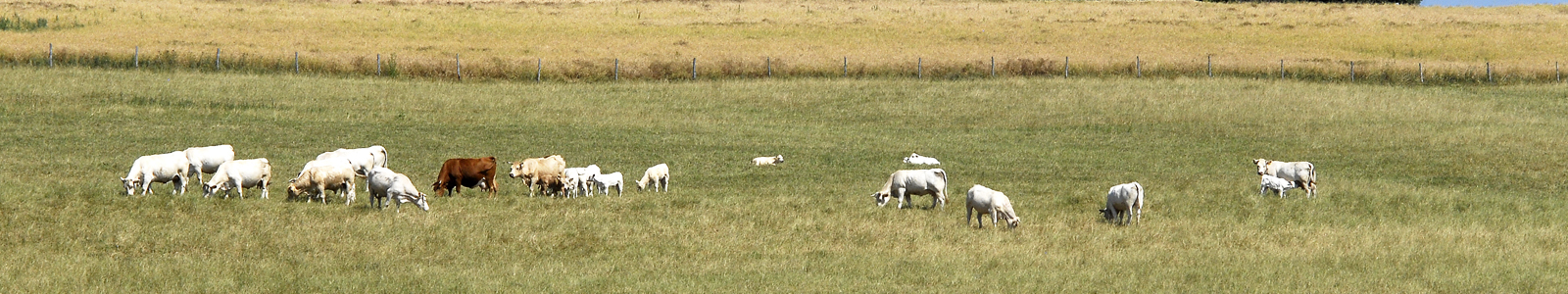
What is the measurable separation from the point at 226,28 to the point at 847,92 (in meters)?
35.3

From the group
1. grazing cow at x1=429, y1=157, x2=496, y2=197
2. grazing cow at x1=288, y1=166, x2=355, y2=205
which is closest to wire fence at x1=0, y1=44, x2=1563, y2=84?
grazing cow at x1=429, y1=157, x2=496, y2=197

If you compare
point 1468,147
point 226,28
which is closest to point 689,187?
point 1468,147

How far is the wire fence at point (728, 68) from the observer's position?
167 feet

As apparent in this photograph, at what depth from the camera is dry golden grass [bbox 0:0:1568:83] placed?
5403 cm

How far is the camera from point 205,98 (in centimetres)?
4212

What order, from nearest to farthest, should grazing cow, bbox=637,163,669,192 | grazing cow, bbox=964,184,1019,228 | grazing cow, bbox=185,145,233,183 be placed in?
1. grazing cow, bbox=964,184,1019,228
2. grazing cow, bbox=185,145,233,183
3. grazing cow, bbox=637,163,669,192

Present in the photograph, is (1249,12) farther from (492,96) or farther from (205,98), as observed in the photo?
(205,98)

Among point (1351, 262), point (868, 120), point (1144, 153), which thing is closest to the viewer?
point (1351, 262)

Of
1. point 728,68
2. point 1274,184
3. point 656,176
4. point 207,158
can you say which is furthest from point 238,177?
point 728,68

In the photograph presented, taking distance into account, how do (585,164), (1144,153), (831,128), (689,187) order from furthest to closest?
(831,128) < (1144,153) < (585,164) < (689,187)

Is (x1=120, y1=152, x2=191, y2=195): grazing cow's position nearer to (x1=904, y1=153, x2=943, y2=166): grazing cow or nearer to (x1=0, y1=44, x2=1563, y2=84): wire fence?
(x1=904, y1=153, x2=943, y2=166): grazing cow

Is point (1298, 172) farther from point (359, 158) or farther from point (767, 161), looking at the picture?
point (359, 158)

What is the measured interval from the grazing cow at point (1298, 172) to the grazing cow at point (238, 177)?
18.0 m

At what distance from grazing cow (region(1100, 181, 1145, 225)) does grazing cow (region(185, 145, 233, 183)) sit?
49.1 ft
